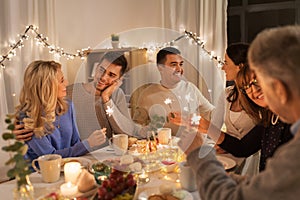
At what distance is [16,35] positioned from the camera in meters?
3.09

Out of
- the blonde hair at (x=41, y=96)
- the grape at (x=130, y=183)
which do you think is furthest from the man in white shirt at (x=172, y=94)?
the grape at (x=130, y=183)

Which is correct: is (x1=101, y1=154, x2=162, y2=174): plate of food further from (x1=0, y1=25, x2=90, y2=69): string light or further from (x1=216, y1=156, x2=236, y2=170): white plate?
(x1=0, y1=25, x2=90, y2=69): string light

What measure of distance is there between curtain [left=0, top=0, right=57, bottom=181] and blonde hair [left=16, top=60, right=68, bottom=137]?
3.57ft

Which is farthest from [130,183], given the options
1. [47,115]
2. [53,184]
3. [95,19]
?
[95,19]

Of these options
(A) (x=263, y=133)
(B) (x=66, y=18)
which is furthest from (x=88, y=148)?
(B) (x=66, y=18)

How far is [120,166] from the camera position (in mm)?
1499

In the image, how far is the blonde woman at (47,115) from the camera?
1.81m

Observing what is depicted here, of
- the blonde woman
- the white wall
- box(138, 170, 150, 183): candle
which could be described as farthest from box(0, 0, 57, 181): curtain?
box(138, 170, 150, 183): candle

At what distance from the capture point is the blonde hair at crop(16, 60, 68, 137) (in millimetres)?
1879

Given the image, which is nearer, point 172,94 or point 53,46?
point 172,94

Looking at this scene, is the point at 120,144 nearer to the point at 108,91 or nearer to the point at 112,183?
the point at 112,183

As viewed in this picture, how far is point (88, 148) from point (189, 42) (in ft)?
7.51

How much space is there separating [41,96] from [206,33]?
90.6 inches

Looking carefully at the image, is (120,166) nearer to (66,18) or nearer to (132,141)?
(132,141)
